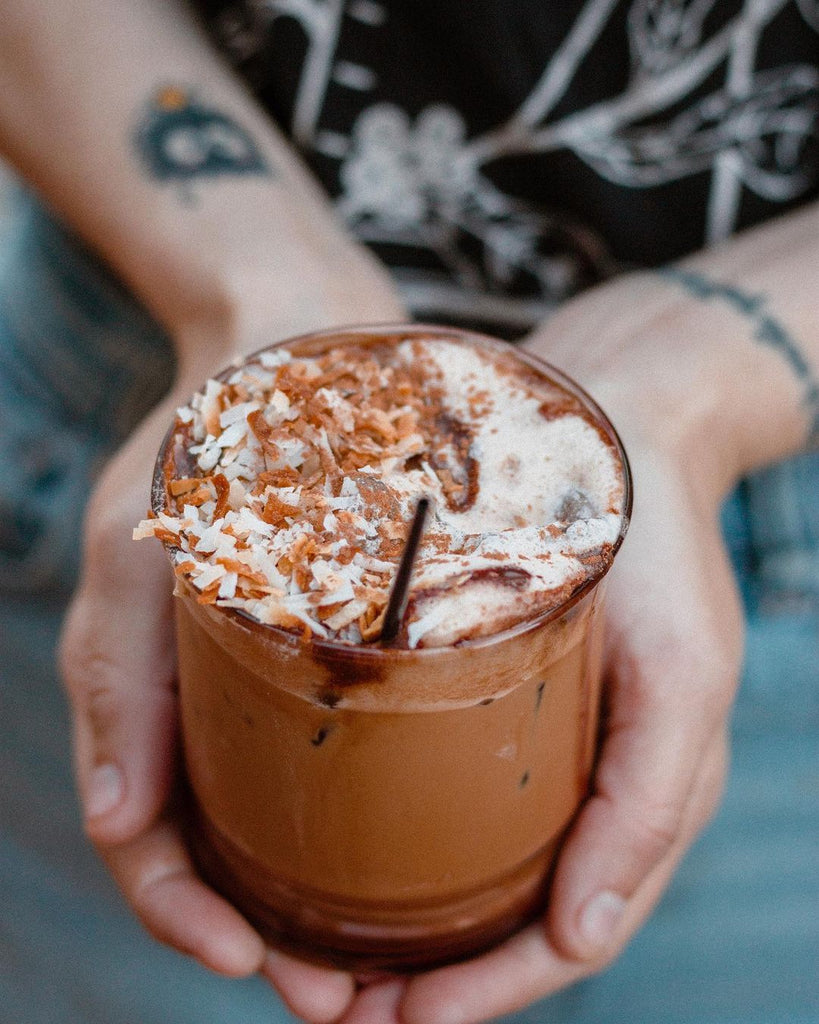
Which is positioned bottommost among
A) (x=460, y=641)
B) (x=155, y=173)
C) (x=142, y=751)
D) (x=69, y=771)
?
(x=69, y=771)

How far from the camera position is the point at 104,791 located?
2.83 ft

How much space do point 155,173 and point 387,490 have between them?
2.47 feet

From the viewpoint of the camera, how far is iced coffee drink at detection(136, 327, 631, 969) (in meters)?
0.59

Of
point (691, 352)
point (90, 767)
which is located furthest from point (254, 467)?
point (691, 352)

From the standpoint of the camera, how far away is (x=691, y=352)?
3.66 feet

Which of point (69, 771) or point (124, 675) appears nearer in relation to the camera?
point (124, 675)

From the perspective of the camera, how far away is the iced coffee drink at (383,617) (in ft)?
1.95

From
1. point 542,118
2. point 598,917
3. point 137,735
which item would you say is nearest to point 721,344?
point 542,118

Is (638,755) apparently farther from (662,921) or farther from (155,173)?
(155,173)

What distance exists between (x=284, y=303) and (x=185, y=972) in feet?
2.79

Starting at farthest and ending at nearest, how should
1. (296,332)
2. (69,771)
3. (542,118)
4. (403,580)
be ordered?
1. (69,771)
2. (542,118)
3. (296,332)
4. (403,580)

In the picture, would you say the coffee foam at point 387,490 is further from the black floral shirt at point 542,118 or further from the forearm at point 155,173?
the black floral shirt at point 542,118

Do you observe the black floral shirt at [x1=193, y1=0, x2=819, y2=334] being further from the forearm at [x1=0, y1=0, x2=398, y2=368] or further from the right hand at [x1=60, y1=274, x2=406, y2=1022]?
the right hand at [x1=60, y1=274, x2=406, y2=1022]

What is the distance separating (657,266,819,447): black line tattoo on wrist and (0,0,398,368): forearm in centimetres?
36
